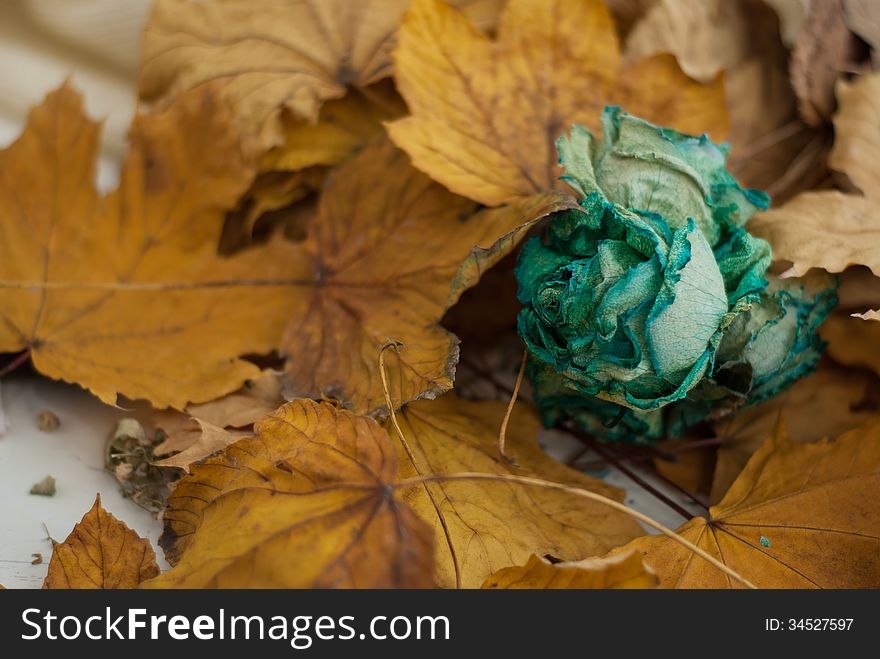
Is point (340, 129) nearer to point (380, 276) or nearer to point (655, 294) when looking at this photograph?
point (380, 276)

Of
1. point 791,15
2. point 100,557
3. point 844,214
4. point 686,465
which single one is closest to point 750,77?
point 791,15

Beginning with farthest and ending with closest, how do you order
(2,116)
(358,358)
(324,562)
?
1. (2,116)
2. (358,358)
3. (324,562)

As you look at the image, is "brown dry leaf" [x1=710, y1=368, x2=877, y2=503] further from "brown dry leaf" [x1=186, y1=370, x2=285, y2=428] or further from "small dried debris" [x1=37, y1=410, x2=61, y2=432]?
"small dried debris" [x1=37, y1=410, x2=61, y2=432]

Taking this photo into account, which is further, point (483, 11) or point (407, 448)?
point (483, 11)
